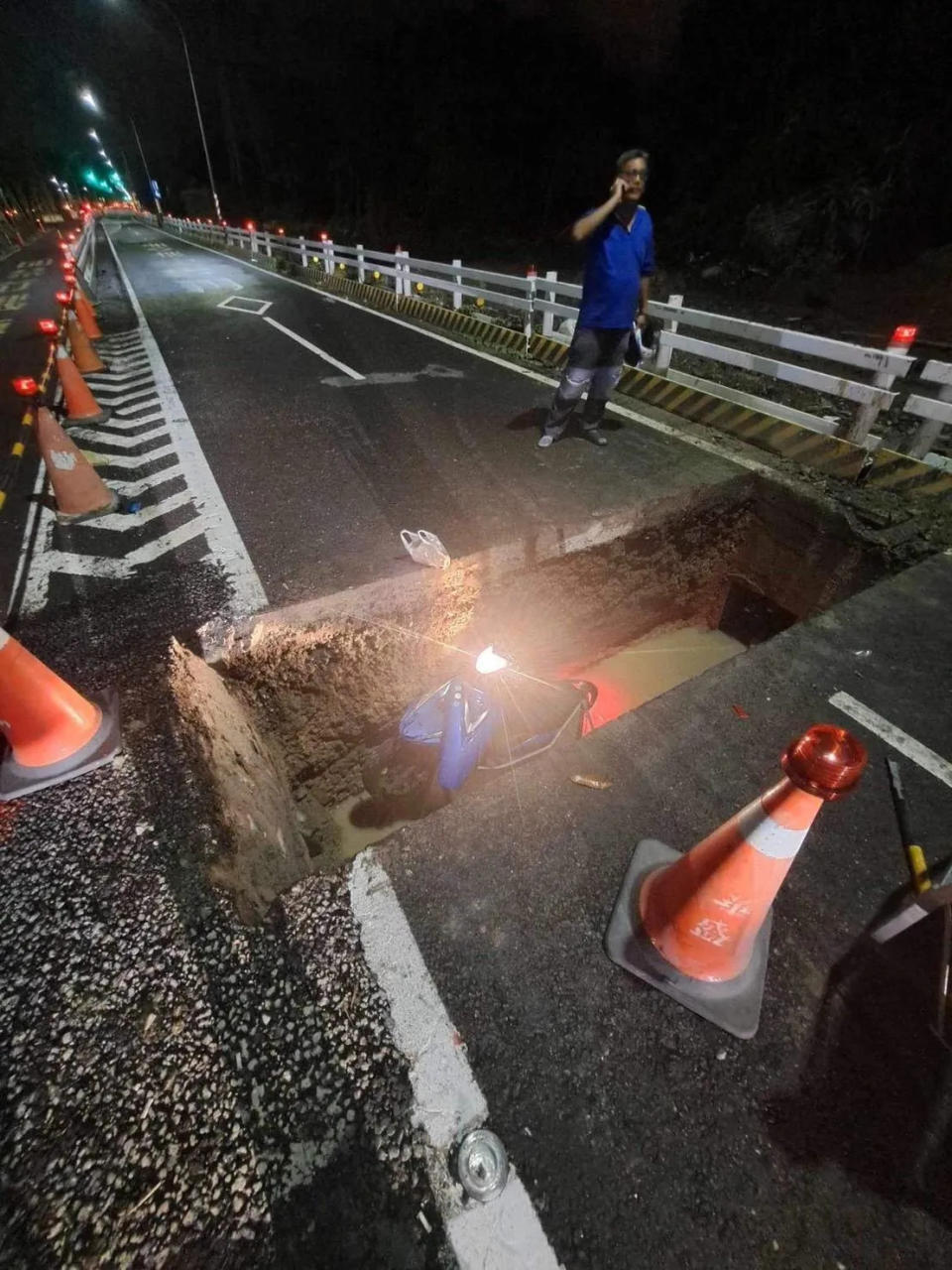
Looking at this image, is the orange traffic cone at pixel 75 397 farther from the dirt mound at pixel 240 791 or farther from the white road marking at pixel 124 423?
the dirt mound at pixel 240 791

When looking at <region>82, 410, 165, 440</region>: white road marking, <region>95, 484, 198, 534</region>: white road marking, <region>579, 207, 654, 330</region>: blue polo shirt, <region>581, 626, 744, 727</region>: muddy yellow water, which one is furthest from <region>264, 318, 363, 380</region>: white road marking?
<region>581, 626, 744, 727</region>: muddy yellow water

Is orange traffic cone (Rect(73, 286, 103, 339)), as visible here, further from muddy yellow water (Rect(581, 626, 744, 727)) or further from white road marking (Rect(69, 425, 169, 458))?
muddy yellow water (Rect(581, 626, 744, 727))

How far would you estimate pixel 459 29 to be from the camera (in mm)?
29625

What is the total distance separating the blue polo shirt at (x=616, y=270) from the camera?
4.11m

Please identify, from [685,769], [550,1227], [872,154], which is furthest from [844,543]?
[872,154]

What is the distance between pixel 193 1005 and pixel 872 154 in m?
23.5

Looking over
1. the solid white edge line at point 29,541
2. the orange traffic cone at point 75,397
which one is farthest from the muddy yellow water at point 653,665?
the orange traffic cone at point 75,397

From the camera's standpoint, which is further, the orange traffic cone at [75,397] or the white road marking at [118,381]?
the white road marking at [118,381]

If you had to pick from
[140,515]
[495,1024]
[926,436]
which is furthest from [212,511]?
[926,436]

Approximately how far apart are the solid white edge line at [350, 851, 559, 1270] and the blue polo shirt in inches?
174

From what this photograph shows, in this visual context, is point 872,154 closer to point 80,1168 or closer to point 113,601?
point 113,601

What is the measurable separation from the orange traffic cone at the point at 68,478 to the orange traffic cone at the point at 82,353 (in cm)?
414

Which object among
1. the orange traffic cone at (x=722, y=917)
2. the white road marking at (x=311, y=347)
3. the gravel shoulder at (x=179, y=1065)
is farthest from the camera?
the white road marking at (x=311, y=347)

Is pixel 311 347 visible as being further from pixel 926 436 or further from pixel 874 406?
pixel 926 436
